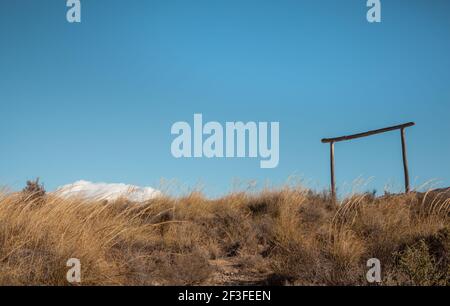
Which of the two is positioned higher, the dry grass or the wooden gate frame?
the wooden gate frame

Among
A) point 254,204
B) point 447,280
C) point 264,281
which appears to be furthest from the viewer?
point 254,204

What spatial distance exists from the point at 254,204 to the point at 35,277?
5968 millimetres

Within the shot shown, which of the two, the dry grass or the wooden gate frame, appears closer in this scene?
the dry grass

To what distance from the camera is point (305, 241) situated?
245 inches

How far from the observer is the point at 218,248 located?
23.3 feet

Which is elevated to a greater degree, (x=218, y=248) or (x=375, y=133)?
(x=375, y=133)

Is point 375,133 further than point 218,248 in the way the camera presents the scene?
Yes

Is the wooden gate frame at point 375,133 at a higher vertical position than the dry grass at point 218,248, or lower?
higher

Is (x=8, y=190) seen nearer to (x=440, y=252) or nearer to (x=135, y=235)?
(x=135, y=235)

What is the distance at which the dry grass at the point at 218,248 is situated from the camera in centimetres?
477

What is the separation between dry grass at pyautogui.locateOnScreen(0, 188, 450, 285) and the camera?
15.6 feet

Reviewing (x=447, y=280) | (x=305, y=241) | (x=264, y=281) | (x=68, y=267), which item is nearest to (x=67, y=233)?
(x=68, y=267)

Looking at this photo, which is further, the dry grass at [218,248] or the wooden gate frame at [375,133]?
the wooden gate frame at [375,133]
